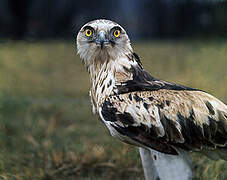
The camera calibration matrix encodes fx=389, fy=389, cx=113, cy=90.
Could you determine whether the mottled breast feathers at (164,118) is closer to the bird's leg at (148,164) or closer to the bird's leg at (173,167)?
the bird's leg at (173,167)

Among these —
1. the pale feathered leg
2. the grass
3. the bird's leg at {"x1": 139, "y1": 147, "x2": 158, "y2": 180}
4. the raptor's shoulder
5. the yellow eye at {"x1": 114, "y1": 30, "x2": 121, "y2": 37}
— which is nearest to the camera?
the pale feathered leg

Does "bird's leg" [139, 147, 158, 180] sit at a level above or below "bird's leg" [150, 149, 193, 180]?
below

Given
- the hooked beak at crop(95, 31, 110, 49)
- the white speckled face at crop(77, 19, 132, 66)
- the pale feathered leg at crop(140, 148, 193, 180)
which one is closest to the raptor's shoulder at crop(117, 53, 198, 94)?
the white speckled face at crop(77, 19, 132, 66)

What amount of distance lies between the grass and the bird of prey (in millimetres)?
998

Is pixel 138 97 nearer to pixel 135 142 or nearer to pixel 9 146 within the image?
pixel 135 142

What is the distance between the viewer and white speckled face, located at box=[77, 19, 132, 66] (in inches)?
123

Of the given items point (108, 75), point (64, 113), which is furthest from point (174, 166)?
point (64, 113)

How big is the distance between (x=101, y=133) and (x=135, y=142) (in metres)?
3.12

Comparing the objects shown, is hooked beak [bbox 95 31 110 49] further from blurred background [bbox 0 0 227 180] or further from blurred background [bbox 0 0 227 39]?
blurred background [bbox 0 0 227 39]

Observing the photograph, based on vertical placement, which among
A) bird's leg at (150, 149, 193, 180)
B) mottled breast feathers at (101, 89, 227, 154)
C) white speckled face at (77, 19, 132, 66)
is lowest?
bird's leg at (150, 149, 193, 180)

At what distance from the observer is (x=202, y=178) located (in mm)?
3861

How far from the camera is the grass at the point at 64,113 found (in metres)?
4.37

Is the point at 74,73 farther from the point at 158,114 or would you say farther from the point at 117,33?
the point at 158,114

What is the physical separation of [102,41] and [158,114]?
73 centimetres
